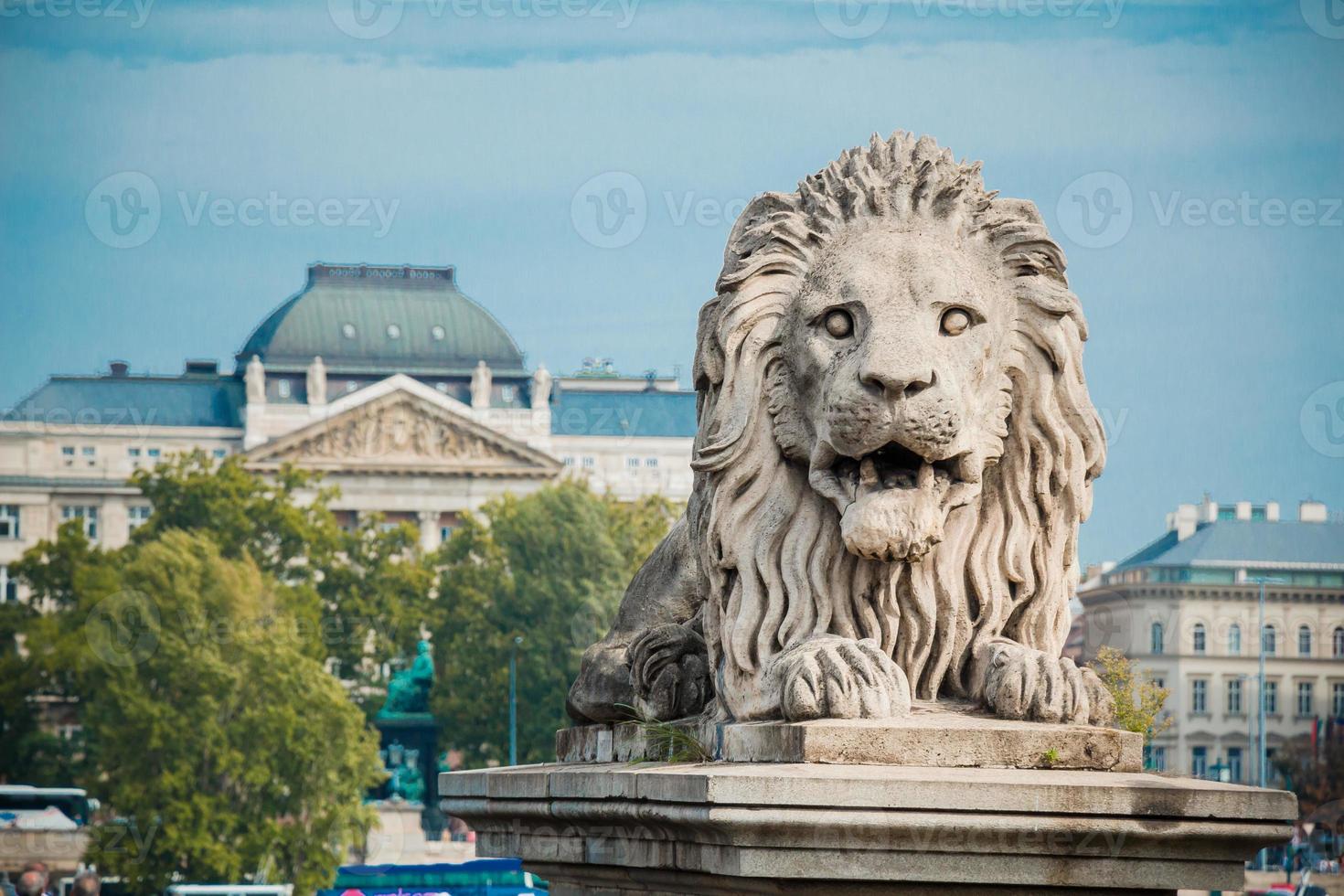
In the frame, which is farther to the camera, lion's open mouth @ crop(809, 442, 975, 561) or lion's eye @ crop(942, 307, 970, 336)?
lion's eye @ crop(942, 307, 970, 336)

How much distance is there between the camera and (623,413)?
111062 millimetres

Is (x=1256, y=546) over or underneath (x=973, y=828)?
over

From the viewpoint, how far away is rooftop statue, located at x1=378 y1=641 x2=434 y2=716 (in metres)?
69.6

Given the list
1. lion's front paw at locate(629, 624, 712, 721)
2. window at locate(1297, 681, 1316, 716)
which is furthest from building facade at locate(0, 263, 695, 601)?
lion's front paw at locate(629, 624, 712, 721)

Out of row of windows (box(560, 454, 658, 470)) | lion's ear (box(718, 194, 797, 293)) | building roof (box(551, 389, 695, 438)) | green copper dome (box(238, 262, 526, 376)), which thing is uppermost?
green copper dome (box(238, 262, 526, 376))

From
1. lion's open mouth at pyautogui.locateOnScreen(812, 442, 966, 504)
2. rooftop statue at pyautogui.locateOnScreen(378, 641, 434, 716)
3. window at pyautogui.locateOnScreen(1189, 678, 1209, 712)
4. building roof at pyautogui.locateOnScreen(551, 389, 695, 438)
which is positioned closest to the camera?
lion's open mouth at pyautogui.locateOnScreen(812, 442, 966, 504)

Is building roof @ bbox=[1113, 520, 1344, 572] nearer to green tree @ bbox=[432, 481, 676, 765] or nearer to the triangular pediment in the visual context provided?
green tree @ bbox=[432, 481, 676, 765]

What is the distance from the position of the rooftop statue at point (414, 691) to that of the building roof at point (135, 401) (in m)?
39.0

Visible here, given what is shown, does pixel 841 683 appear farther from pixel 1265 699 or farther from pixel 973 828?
pixel 1265 699

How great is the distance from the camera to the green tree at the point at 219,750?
52.9 metres

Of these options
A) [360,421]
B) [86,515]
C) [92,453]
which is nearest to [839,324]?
[360,421]

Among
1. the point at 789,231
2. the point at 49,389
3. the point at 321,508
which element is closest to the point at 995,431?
the point at 789,231

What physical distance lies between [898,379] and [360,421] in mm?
97268

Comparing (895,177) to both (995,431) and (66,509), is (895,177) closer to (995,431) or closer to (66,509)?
(995,431)
